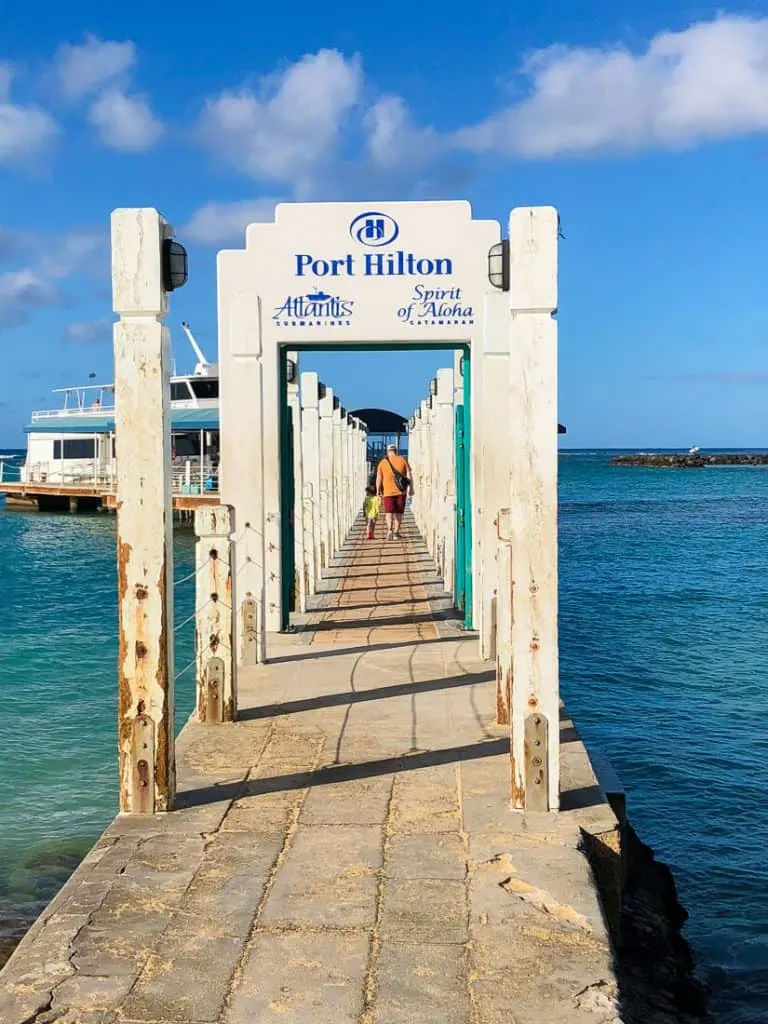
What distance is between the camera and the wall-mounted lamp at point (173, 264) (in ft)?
19.0

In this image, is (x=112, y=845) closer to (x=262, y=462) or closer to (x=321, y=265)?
(x=262, y=462)

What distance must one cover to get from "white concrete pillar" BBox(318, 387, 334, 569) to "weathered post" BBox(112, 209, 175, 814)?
11.8 metres

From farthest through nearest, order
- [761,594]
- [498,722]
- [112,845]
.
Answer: [761,594], [498,722], [112,845]

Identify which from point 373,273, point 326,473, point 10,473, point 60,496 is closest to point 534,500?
point 373,273

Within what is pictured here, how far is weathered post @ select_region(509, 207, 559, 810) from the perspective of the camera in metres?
5.53

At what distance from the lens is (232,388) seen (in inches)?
415

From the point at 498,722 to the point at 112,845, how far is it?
A: 2904 millimetres

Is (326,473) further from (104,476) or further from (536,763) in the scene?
(104,476)

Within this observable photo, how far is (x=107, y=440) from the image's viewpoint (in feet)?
171

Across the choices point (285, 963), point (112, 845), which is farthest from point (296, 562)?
point (285, 963)

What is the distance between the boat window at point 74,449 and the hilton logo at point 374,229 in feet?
153

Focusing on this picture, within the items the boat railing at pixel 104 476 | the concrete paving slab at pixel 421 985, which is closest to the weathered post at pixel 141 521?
the concrete paving slab at pixel 421 985

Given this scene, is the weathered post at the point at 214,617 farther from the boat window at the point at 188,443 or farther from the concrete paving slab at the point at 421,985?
the boat window at the point at 188,443

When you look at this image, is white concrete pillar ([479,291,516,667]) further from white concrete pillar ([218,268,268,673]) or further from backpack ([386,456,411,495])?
backpack ([386,456,411,495])
